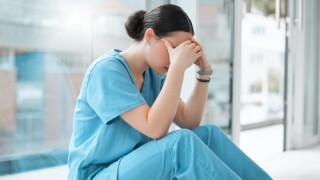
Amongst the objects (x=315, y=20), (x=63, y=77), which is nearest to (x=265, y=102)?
(x=315, y=20)

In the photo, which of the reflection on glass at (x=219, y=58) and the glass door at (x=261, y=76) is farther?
the glass door at (x=261, y=76)

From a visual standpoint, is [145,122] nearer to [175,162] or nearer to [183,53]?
[175,162]

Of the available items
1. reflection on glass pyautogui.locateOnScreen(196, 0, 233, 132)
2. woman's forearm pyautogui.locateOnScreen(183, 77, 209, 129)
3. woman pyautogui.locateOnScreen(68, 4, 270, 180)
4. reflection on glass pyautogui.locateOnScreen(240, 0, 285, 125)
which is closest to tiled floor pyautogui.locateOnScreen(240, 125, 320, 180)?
reflection on glass pyautogui.locateOnScreen(196, 0, 233, 132)

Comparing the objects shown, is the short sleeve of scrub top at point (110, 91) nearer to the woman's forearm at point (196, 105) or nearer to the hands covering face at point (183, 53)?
the hands covering face at point (183, 53)

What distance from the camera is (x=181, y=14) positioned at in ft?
4.00

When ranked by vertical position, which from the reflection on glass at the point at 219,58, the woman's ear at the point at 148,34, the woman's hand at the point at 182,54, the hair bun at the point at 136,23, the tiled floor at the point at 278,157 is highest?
the hair bun at the point at 136,23

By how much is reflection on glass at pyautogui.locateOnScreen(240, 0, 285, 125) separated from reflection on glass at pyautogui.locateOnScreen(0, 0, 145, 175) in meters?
2.97

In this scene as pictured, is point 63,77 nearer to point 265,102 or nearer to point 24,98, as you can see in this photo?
point 24,98

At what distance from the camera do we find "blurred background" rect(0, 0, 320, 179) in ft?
5.32

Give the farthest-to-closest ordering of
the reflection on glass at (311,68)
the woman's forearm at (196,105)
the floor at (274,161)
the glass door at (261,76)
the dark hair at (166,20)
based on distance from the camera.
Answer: the glass door at (261,76), the reflection on glass at (311,68), the floor at (274,161), the woman's forearm at (196,105), the dark hair at (166,20)

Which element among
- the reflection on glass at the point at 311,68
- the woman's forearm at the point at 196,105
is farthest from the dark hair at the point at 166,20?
the reflection on glass at the point at 311,68

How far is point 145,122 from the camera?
114 centimetres

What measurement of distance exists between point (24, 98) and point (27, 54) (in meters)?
0.20

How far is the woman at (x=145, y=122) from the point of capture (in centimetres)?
109
